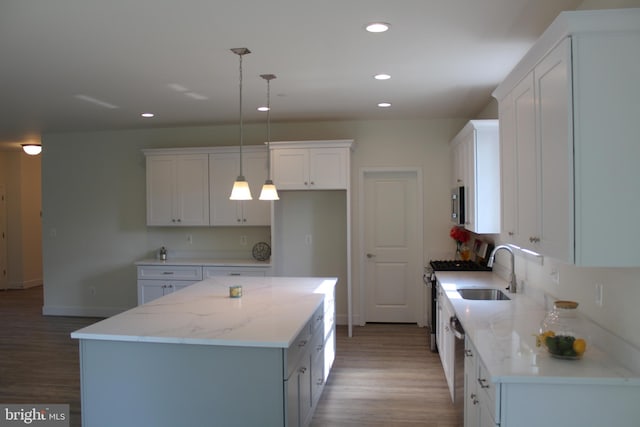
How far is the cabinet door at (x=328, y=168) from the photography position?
5.71 metres

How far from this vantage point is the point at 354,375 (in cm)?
446

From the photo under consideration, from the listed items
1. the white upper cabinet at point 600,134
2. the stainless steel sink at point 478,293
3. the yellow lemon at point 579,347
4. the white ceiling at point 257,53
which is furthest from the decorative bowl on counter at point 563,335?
the white ceiling at point 257,53

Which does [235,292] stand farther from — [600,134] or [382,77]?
[600,134]

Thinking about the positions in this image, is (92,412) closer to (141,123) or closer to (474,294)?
(474,294)

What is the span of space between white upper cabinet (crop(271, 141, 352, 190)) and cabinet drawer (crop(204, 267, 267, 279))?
103 centimetres

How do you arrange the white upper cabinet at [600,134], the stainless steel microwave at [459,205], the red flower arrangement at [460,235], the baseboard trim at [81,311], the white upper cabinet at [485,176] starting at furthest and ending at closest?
the baseboard trim at [81,311]
the red flower arrangement at [460,235]
the stainless steel microwave at [459,205]
the white upper cabinet at [485,176]
the white upper cabinet at [600,134]

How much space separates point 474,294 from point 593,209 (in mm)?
2191

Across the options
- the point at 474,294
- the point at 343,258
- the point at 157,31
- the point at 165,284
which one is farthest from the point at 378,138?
Answer: the point at 157,31

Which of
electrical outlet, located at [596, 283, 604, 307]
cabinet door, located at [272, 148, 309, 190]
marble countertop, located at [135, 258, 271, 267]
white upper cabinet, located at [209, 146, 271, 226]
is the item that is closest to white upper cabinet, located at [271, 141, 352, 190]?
cabinet door, located at [272, 148, 309, 190]

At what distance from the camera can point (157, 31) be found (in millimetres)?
2990

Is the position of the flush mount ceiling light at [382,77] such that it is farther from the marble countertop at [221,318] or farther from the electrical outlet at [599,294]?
the electrical outlet at [599,294]

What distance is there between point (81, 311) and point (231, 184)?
3002 mm

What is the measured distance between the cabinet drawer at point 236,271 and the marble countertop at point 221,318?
1637mm

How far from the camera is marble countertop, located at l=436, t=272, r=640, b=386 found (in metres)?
2.03
